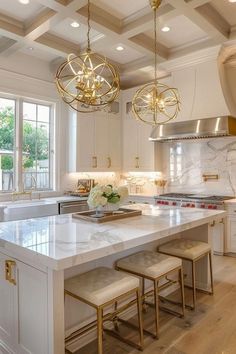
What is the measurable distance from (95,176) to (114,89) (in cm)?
351

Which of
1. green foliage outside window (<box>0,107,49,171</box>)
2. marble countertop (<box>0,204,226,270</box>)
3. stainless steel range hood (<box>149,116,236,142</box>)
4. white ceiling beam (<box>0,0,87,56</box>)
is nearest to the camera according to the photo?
marble countertop (<box>0,204,226,270</box>)

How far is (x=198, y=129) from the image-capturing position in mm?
4320

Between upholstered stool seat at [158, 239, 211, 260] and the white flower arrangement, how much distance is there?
0.75 meters

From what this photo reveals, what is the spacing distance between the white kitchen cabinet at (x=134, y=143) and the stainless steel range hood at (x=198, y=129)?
605 mm

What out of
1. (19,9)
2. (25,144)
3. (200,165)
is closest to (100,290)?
(19,9)

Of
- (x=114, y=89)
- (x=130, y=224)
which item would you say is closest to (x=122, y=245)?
(x=130, y=224)

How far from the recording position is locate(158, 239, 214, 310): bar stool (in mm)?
2742

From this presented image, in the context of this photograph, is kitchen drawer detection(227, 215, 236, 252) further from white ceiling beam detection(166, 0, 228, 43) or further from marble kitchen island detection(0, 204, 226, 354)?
white ceiling beam detection(166, 0, 228, 43)

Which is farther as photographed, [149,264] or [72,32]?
[72,32]

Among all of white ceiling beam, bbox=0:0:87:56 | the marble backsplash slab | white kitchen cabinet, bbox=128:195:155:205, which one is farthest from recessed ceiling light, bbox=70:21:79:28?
white kitchen cabinet, bbox=128:195:155:205

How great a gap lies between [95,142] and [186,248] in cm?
310

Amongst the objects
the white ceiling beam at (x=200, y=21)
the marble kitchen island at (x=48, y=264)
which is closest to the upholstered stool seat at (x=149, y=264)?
the marble kitchen island at (x=48, y=264)

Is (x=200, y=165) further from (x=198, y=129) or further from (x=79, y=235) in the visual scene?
(x=79, y=235)

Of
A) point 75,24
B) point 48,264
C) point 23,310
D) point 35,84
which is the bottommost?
point 23,310
